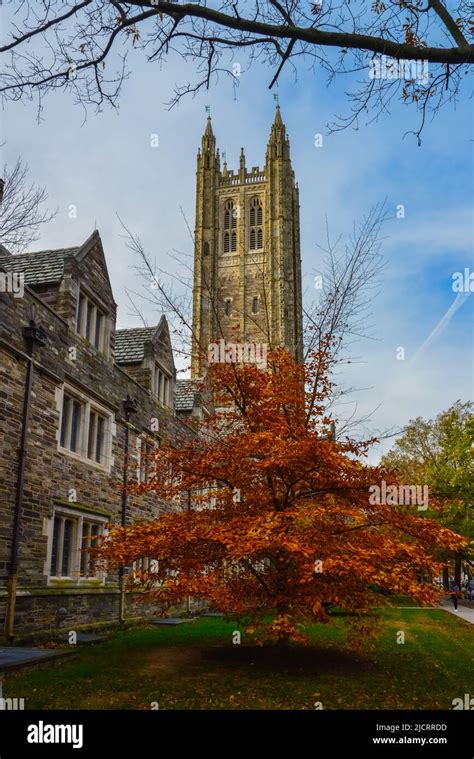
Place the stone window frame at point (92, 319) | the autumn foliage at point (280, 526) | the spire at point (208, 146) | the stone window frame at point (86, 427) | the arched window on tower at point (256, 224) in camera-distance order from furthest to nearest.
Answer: the spire at point (208, 146), the arched window on tower at point (256, 224), the stone window frame at point (92, 319), the stone window frame at point (86, 427), the autumn foliage at point (280, 526)

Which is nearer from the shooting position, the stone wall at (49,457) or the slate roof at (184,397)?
the stone wall at (49,457)

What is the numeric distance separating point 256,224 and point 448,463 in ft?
181

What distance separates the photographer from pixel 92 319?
16641 mm

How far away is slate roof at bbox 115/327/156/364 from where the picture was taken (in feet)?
70.6

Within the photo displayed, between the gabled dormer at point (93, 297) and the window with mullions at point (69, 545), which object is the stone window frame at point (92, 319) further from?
the window with mullions at point (69, 545)

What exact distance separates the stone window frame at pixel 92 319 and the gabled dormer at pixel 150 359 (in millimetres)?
3651

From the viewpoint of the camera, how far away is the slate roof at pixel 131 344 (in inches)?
848

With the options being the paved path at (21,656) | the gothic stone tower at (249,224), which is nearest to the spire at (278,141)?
the gothic stone tower at (249,224)

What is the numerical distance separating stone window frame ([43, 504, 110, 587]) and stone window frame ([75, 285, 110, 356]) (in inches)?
167

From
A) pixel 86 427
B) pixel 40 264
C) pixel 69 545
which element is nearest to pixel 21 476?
pixel 69 545

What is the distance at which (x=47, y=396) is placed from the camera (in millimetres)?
13766

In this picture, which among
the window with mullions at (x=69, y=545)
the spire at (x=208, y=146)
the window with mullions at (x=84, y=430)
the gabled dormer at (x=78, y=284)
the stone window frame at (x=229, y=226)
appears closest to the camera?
the window with mullions at (x=69, y=545)
